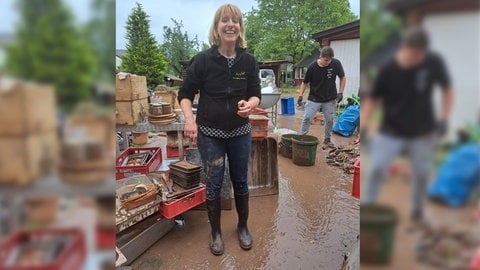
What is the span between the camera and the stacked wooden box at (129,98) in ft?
10.8

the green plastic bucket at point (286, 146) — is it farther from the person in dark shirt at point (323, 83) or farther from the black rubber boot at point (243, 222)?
the black rubber boot at point (243, 222)

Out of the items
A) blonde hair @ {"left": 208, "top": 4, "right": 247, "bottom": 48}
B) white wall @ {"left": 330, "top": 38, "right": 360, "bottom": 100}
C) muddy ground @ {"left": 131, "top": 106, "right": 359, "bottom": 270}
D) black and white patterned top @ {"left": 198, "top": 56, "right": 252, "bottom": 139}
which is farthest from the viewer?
white wall @ {"left": 330, "top": 38, "right": 360, "bottom": 100}

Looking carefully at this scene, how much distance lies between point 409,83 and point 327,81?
477cm

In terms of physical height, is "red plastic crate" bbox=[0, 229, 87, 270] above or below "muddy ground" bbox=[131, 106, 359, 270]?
above

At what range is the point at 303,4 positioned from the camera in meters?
32.9

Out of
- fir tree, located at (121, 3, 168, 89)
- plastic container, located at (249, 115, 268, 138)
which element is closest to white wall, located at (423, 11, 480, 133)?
plastic container, located at (249, 115, 268, 138)

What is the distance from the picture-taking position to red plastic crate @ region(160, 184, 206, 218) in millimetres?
2535

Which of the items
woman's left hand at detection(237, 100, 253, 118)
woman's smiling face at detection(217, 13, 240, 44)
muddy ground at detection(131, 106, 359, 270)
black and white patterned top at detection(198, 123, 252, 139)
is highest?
woman's smiling face at detection(217, 13, 240, 44)

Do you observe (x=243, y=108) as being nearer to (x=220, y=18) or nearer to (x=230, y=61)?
(x=230, y=61)

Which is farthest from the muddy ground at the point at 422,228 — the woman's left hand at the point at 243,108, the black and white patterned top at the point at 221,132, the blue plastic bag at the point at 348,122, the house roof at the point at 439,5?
the blue plastic bag at the point at 348,122

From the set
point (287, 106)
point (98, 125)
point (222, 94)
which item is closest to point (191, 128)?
point (222, 94)

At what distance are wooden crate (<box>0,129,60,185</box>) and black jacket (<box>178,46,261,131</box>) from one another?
164 cm

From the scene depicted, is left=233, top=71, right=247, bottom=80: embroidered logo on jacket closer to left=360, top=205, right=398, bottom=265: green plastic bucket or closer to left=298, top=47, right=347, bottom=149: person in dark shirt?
left=360, top=205, right=398, bottom=265: green plastic bucket

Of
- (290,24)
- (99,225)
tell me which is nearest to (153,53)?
(290,24)
